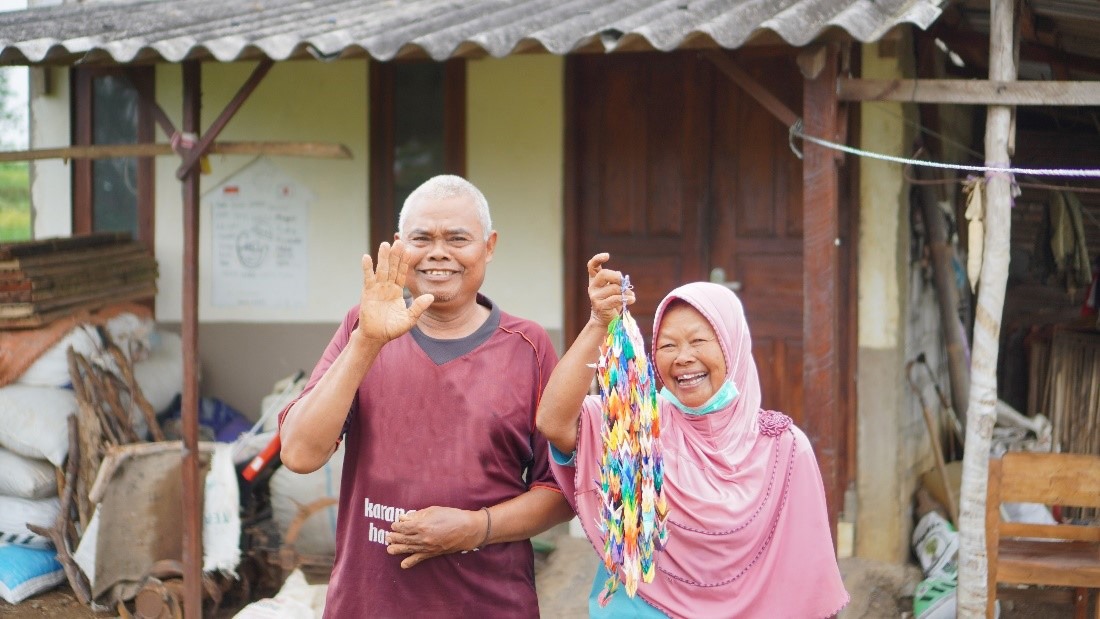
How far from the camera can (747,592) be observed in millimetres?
2822

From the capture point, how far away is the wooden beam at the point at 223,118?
18.1 ft

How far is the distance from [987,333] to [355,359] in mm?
3322

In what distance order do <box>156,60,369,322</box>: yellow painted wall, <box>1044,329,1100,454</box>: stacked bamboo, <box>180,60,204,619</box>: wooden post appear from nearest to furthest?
1. <box>180,60,204,619</box>: wooden post
2. <box>156,60,369,322</box>: yellow painted wall
3. <box>1044,329,1100,454</box>: stacked bamboo

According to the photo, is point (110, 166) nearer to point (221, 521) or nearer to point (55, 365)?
point (55, 365)

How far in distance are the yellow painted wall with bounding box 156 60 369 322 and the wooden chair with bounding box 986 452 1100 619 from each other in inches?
156

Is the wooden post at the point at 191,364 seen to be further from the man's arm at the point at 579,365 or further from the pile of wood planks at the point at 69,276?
the man's arm at the point at 579,365

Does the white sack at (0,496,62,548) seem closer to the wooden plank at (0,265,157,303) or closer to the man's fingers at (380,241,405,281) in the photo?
the wooden plank at (0,265,157,303)

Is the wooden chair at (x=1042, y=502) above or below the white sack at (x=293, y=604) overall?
above

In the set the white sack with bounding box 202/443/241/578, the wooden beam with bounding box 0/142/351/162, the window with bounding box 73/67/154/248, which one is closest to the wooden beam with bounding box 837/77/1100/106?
the wooden beam with bounding box 0/142/351/162

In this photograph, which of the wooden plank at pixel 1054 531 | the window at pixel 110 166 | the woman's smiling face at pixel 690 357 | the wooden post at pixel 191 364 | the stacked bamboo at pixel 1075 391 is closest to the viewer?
the woman's smiling face at pixel 690 357

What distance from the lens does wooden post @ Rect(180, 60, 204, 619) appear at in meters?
5.68

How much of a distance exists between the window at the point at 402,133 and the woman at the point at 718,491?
14.5ft

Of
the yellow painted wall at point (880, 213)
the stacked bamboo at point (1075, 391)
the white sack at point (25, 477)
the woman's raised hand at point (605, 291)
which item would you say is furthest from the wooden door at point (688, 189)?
the woman's raised hand at point (605, 291)

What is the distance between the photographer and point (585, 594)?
6113 mm
